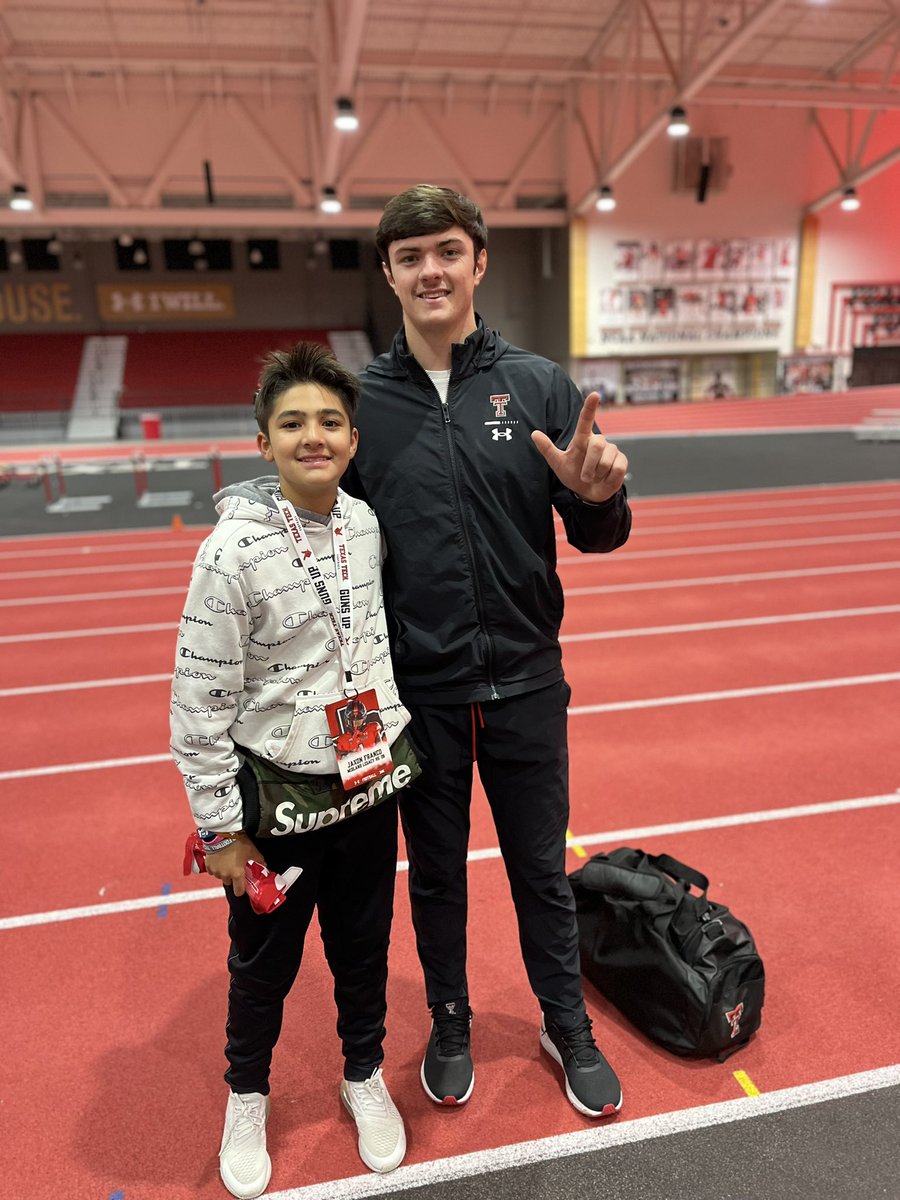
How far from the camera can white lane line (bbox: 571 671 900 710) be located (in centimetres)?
469

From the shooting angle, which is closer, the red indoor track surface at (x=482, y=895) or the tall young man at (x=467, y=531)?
the tall young man at (x=467, y=531)

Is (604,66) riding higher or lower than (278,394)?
higher

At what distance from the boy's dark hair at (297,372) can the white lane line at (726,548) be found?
6.50 metres

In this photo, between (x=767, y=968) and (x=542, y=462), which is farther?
(x=767, y=968)

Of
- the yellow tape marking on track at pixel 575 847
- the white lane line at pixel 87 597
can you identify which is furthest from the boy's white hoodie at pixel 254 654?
the white lane line at pixel 87 597

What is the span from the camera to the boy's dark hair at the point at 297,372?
1763mm

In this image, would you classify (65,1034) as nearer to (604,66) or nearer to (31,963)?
(31,963)

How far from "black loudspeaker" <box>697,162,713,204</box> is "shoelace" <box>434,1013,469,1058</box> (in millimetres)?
23461

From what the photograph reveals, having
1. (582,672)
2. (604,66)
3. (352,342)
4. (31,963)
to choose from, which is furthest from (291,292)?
(31,963)

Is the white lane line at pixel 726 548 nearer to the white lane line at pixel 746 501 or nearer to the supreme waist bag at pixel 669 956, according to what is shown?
the white lane line at pixel 746 501

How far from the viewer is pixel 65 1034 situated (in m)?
2.42

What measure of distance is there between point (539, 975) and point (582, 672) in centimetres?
318

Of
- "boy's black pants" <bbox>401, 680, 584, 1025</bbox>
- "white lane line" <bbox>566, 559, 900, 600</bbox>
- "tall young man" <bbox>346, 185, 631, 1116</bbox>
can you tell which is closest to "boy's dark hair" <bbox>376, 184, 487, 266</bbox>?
"tall young man" <bbox>346, 185, 631, 1116</bbox>

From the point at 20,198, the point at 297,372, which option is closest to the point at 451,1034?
the point at 297,372
